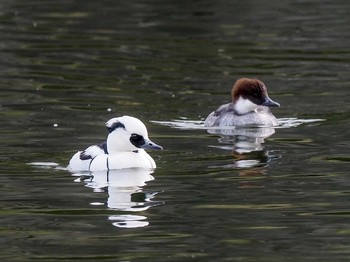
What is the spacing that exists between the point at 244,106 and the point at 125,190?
5633mm

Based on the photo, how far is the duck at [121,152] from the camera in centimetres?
1468

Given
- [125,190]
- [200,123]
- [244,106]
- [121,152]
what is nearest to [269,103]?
[244,106]

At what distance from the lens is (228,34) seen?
26.4 m

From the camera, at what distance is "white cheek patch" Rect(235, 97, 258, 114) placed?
62.0 feet

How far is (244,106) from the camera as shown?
19.0 meters

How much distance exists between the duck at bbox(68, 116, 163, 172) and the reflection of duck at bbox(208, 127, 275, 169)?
1.07 metres

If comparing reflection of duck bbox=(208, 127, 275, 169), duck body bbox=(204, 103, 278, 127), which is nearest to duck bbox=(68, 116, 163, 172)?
reflection of duck bbox=(208, 127, 275, 169)

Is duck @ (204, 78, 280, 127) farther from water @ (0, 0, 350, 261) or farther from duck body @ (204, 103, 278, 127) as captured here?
water @ (0, 0, 350, 261)

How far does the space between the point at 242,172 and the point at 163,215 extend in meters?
2.51

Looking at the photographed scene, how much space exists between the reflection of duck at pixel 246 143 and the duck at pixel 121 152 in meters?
1.07

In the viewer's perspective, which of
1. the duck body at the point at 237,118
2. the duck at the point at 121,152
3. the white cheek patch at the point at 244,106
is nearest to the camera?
the duck at the point at 121,152

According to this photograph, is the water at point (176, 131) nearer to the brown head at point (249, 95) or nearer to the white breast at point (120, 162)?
the white breast at point (120, 162)

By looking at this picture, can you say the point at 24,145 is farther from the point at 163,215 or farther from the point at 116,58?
the point at 116,58

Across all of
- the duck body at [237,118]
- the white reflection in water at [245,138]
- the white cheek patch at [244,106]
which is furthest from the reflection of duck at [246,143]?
the white cheek patch at [244,106]
